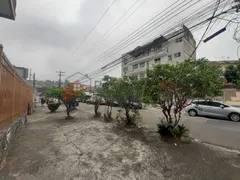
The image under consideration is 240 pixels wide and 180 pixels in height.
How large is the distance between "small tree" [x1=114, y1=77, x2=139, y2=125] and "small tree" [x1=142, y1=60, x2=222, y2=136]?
241 centimetres

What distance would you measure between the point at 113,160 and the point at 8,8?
217 inches

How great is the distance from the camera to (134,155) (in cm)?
551

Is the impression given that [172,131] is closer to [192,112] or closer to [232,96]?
[192,112]

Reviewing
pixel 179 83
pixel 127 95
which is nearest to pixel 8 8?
pixel 179 83

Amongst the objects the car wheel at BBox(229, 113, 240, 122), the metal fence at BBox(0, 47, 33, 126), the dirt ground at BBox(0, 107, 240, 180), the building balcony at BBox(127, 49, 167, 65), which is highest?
the building balcony at BBox(127, 49, 167, 65)

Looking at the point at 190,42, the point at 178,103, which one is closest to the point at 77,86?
the point at 178,103

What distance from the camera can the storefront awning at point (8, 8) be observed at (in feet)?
18.2

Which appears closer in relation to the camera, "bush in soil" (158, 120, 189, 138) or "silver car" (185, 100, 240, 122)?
"bush in soil" (158, 120, 189, 138)

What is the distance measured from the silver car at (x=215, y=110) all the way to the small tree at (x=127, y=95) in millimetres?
6084

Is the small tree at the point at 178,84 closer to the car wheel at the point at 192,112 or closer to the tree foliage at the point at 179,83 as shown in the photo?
the tree foliage at the point at 179,83

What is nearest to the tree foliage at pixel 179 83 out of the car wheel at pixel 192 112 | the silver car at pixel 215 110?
the silver car at pixel 215 110

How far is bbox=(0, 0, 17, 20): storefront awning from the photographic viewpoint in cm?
554

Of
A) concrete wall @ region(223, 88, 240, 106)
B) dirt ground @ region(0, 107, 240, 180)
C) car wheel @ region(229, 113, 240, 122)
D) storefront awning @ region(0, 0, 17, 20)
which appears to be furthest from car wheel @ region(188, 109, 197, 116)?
storefront awning @ region(0, 0, 17, 20)

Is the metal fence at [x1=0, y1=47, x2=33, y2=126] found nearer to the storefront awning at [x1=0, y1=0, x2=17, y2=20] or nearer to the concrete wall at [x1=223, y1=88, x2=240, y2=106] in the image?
the storefront awning at [x1=0, y1=0, x2=17, y2=20]
